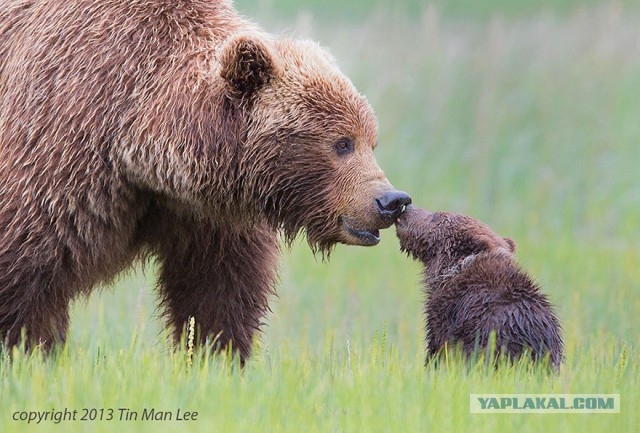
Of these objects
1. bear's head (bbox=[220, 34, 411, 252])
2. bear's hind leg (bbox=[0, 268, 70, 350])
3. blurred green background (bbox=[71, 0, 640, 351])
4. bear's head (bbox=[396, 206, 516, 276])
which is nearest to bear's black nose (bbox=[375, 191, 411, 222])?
bear's head (bbox=[220, 34, 411, 252])

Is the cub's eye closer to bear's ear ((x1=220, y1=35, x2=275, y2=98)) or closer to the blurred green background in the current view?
bear's ear ((x1=220, y1=35, x2=275, y2=98))

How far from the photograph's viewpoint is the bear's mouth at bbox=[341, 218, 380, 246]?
5766mm

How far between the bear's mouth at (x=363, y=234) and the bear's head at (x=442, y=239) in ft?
2.42

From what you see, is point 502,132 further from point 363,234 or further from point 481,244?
point 363,234

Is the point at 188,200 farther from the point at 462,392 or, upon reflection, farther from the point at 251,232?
Result: the point at 462,392

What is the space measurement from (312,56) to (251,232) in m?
1.12

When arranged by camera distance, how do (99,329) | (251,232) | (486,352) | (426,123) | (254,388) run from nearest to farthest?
(254,388) → (486,352) → (251,232) → (99,329) → (426,123)

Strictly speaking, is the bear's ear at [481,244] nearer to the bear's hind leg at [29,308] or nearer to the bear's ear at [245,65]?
the bear's ear at [245,65]

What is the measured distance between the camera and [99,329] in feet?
26.8

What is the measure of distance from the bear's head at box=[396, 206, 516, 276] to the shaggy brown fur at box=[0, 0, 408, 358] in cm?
72

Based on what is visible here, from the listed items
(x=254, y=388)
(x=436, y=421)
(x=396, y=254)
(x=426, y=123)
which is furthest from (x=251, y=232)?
(x=426, y=123)

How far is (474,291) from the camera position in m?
5.99

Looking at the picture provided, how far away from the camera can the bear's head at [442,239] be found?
21.0 feet

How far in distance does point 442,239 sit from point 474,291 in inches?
22.2
